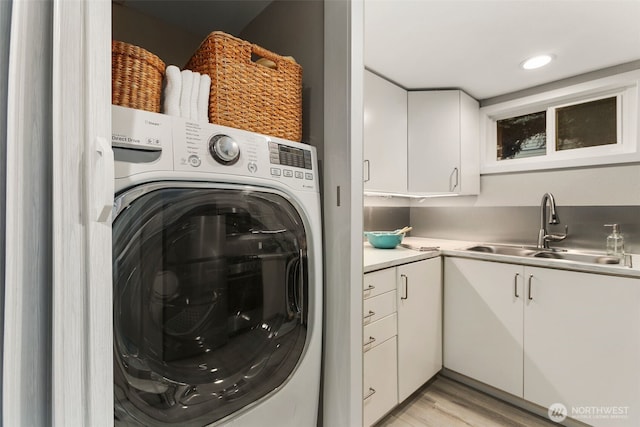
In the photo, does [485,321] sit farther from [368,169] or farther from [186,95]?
[186,95]

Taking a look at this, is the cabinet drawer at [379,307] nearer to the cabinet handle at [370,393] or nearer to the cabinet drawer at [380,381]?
the cabinet drawer at [380,381]

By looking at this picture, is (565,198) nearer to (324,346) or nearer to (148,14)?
(324,346)

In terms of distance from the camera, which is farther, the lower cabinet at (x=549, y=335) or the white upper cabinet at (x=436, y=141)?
the white upper cabinet at (x=436, y=141)

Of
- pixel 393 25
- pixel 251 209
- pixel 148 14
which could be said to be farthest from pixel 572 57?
pixel 148 14

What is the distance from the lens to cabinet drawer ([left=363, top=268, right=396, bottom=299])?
1374 millimetres

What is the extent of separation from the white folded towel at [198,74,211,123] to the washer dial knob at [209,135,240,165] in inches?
4.7

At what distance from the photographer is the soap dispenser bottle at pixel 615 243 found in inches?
70.2

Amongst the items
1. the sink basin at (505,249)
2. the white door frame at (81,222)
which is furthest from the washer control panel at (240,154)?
the sink basin at (505,249)

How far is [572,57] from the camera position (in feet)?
5.83

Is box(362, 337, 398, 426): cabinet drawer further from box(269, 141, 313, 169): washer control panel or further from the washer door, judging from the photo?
box(269, 141, 313, 169): washer control panel

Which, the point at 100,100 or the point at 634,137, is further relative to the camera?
the point at 634,137

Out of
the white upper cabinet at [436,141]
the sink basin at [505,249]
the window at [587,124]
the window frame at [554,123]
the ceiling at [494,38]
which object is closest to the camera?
the ceiling at [494,38]

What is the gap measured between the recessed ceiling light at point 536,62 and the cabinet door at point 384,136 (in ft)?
2.55

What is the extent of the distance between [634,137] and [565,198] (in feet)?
1.67
